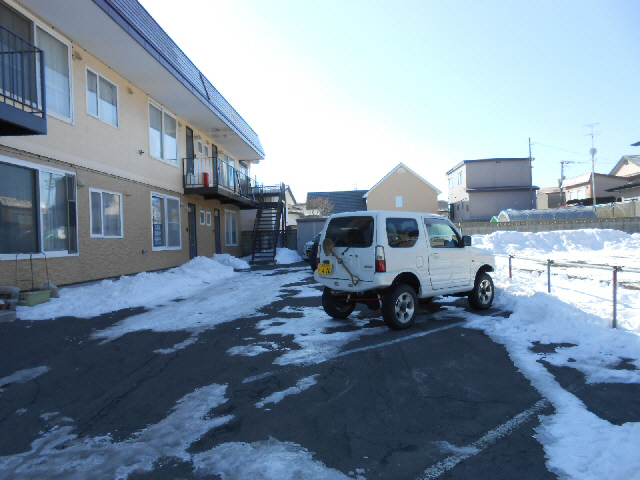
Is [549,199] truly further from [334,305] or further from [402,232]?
[334,305]

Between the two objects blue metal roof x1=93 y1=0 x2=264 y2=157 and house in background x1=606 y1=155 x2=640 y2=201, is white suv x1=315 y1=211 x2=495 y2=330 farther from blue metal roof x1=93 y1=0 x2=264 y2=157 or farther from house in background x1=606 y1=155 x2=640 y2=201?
house in background x1=606 y1=155 x2=640 y2=201

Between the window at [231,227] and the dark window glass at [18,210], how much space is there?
46.7 feet

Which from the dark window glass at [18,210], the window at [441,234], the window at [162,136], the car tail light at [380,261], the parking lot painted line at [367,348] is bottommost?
the parking lot painted line at [367,348]

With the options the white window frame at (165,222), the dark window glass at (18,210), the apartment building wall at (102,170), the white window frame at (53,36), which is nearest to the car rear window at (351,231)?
the dark window glass at (18,210)

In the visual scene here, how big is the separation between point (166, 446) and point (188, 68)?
14198mm

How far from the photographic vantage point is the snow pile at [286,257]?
2234cm

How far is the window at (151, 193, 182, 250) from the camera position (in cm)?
1444

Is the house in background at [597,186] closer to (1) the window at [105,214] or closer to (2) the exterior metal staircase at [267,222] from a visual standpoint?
(2) the exterior metal staircase at [267,222]

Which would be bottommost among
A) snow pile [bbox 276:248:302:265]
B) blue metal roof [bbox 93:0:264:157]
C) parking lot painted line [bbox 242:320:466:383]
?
parking lot painted line [bbox 242:320:466:383]

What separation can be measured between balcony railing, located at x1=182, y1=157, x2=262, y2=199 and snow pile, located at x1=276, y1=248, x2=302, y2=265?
3.98m

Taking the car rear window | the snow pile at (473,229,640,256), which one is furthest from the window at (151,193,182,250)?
the snow pile at (473,229,640,256)

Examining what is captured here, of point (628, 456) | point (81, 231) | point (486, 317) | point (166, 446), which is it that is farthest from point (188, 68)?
point (628, 456)

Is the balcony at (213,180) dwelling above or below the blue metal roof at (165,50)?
below

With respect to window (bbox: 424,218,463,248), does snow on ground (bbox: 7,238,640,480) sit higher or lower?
lower
